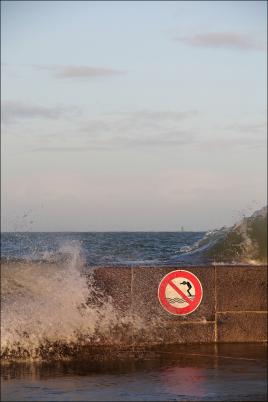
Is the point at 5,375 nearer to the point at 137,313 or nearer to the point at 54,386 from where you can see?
the point at 54,386

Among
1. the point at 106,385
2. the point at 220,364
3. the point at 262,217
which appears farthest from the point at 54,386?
the point at 262,217

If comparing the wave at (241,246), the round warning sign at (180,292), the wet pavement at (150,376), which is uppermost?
the wave at (241,246)

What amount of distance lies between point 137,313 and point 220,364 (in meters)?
1.38

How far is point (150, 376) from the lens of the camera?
7.70m

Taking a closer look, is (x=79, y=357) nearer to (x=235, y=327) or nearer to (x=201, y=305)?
(x=201, y=305)

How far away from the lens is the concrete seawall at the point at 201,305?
9336mm

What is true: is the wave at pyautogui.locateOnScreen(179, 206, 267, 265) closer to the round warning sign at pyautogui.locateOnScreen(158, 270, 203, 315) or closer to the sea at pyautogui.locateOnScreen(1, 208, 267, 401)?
the round warning sign at pyautogui.locateOnScreen(158, 270, 203, 315)

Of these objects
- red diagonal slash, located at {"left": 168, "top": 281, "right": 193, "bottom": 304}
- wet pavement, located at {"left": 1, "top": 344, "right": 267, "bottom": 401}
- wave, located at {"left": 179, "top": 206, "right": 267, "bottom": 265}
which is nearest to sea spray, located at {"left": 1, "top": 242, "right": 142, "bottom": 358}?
wet pavement, located at {"left": 1, "top": 344, "right": 267, "bottom": 401}

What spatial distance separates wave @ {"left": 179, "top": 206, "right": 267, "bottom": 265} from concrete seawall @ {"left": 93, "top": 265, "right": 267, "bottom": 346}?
160 cm

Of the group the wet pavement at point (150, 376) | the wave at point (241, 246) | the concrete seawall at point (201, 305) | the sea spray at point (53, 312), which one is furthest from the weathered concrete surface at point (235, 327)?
the wave at point (241, 246)

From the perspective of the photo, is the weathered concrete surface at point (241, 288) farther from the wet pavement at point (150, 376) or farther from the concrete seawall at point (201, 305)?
the wet pavement at point (150, 376)

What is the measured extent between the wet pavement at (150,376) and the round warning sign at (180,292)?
16.2 inches

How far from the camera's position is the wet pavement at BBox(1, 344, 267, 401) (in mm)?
6941

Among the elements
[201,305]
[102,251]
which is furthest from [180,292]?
[102,251]
